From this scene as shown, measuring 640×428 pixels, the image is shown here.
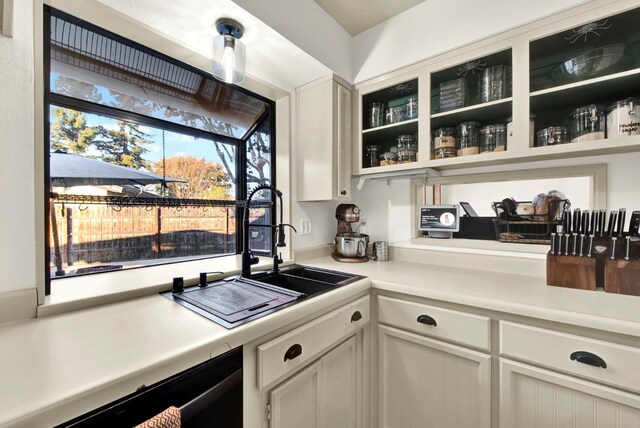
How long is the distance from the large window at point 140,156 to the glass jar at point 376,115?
70 centimetres

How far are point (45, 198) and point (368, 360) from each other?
1.54 meters

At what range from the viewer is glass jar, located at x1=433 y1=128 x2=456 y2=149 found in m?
1.53

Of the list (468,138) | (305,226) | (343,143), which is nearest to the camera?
(468,138)

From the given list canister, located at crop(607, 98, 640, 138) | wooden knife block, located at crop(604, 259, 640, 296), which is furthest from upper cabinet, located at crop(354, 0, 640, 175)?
wooden knife block, located at crop(604, 259, 640, 296)

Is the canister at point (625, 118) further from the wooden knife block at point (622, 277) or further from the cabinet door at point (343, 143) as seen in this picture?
the cabinet door at point (343, 143)

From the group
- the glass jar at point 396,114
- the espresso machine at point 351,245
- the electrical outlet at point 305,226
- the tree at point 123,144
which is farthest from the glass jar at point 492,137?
the tree at point 123,144

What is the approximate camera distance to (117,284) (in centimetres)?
114

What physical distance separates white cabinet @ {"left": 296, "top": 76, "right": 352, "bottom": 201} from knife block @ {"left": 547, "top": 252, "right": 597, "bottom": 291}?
3.74 feet

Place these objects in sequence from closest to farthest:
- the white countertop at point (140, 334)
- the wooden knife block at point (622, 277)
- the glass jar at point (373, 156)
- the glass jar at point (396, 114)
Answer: the white countertop at point (140, 334) < the wooden knife block at point (622, 277) < the glass jar at point (396, 114) < the glass jar at point (373, 156)

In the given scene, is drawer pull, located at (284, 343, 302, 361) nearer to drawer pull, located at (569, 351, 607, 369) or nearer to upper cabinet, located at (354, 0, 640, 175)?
drawer pull, located at (569, 351, 607, 369)

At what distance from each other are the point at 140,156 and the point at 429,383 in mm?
1867

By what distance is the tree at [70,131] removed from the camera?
1198mm

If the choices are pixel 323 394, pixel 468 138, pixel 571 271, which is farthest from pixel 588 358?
pixel 468 138

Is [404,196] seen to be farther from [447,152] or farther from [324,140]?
[324,140]
